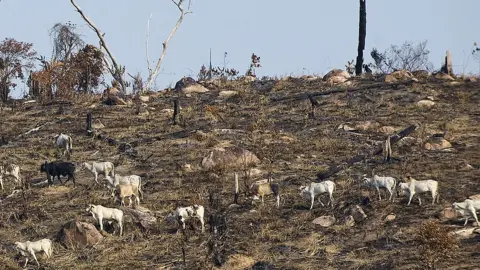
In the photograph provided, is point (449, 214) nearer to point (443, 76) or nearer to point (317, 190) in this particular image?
point (317, 190)

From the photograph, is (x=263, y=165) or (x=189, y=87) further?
(x=189, y=87)

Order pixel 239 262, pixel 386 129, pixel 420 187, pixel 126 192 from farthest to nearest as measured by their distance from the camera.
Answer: pixel 386 129 → pixel 126 192 → pixel 420 187 → pixel 239 262

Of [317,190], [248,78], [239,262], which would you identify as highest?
[248,78]

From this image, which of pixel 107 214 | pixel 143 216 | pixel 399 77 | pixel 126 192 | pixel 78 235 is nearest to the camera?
pixel 78 235

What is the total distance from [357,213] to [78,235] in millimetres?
6005

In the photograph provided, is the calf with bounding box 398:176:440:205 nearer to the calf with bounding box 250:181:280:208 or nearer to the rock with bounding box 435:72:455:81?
the calf with bounding box 250:181:280:208

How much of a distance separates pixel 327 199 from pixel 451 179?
326 centimetres

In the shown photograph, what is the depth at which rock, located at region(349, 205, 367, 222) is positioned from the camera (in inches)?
800

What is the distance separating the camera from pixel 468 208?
1909 centimetres

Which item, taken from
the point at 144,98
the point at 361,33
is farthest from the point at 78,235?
the point at 361,33

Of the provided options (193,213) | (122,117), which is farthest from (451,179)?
(122,117)

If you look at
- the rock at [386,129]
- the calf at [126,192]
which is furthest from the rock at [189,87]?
the calf at [126,192]

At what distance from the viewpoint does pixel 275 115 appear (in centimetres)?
3312

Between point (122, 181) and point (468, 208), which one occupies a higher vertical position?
point (122, 181)
